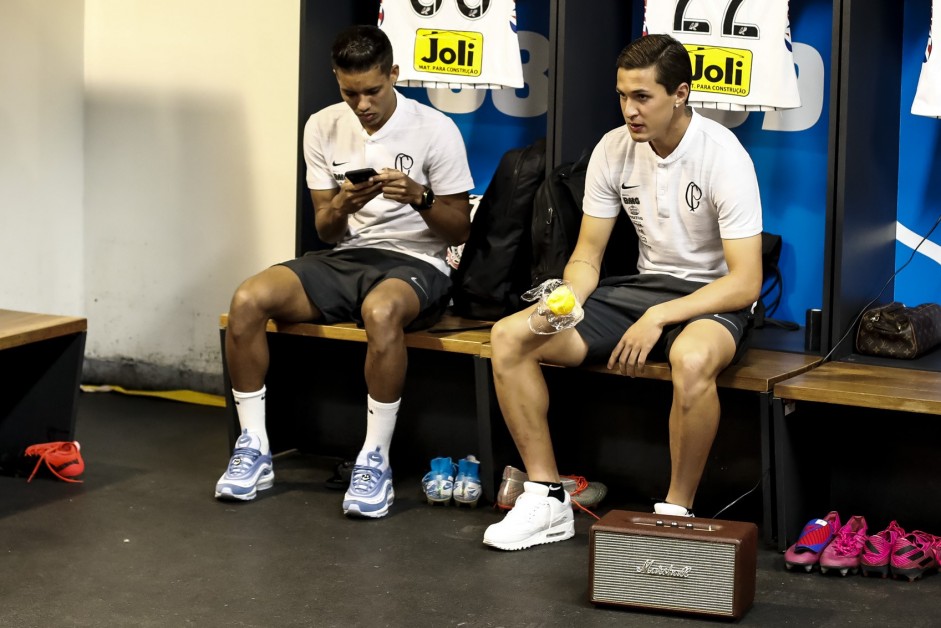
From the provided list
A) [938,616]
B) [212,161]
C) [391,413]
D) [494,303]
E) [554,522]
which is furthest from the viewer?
[212,161]

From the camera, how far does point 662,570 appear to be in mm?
2820

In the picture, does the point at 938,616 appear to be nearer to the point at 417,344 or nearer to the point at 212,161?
the point at 417,344

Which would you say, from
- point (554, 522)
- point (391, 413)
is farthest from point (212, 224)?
point (554, 522)

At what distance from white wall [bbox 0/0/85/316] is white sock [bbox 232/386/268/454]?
1650mm

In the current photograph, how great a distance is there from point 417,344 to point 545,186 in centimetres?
58

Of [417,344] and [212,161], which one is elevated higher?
[212,161]

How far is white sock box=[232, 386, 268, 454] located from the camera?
3.74 meters

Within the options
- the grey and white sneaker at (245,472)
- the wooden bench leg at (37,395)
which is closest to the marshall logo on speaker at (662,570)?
the grey and white sneaker at (245,472)

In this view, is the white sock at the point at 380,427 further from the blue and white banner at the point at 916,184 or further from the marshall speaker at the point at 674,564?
the blue and white banner at the point at 916,184

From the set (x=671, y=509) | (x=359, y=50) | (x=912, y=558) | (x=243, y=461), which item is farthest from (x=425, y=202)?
(x=912, y=558)

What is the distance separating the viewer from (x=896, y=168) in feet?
13.0

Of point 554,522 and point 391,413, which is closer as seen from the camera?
point 554,522

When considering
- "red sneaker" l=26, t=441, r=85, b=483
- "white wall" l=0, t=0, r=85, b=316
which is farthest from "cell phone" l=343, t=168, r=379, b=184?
"white wall" l=0, t=0, r=85, b=316

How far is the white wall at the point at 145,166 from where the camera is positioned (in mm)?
4852
